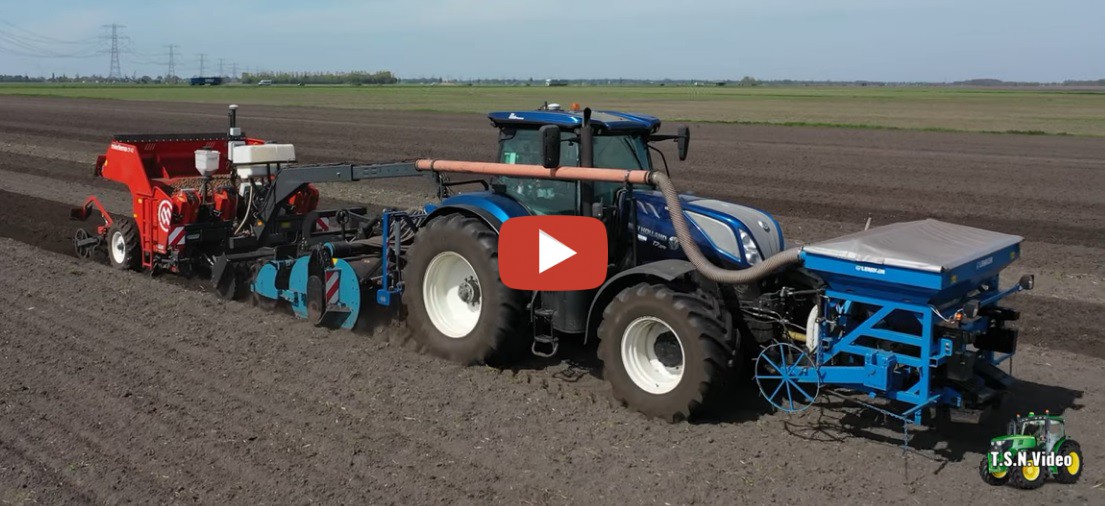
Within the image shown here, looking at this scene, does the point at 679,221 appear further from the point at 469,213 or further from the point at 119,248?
the point at 119,248

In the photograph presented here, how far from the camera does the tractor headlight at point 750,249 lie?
23.7 feet

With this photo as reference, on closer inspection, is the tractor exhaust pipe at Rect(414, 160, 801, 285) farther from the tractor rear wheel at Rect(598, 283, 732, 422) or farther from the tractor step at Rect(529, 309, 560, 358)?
the tractor step at Rect(529, 309, 560, 358)

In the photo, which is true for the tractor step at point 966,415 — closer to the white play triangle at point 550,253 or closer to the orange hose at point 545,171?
the orange hose at point 545,171

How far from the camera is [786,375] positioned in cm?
664

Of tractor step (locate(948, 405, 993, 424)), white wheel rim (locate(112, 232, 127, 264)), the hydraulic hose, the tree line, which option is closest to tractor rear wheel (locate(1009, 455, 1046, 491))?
tractor step (locate(948, 405, 993, 424))

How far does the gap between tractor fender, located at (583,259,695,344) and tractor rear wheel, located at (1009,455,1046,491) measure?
2324 millimetres

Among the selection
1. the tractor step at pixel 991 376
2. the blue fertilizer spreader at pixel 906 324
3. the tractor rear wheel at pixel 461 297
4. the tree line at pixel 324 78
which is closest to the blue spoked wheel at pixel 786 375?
the blue fertilizer spreader at pixel 906 324

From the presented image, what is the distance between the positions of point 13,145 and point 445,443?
2813 cm

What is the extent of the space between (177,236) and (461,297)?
4.26m

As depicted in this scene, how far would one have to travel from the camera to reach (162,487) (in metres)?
5.76

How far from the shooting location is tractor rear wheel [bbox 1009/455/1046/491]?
587 centimetres

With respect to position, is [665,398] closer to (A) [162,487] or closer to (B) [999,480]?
(B) [999,480]

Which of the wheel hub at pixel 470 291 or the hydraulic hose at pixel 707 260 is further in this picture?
the wheel hub at pixel 470 291

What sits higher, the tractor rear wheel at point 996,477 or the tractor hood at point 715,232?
the tractor hood at point 715,232
